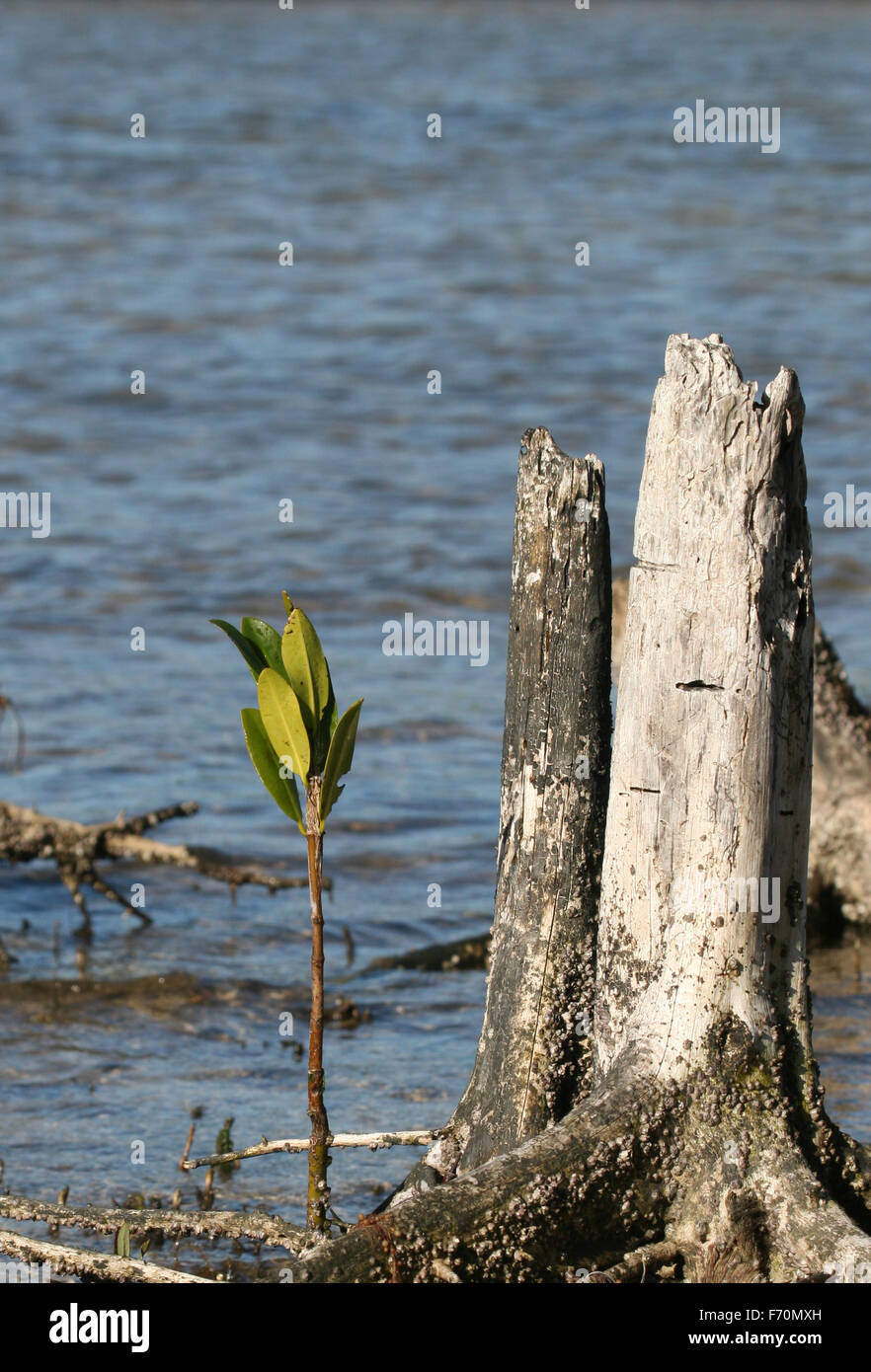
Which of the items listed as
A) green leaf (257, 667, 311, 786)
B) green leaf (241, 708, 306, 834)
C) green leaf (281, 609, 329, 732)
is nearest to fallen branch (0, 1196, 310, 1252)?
green leaf (241, 708, 306, 834)

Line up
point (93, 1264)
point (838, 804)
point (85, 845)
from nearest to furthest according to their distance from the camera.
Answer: point (93, 1264) < point (85, 845) < point (838, 804)

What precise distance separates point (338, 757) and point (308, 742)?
8 cm

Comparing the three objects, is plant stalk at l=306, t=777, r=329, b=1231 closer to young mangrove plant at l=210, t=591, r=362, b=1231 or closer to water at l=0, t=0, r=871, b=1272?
young mangrove plant at l=210, t=591, r=362, b=1231

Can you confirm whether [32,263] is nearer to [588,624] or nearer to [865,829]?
[865,829]

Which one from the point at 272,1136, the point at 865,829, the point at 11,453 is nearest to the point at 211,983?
the point at 272,1136

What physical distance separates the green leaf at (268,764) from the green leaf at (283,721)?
47 mm

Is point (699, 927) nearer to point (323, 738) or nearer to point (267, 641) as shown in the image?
point (323, 738)

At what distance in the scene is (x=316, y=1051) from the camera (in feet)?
14.8

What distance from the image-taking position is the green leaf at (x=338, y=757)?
437cm

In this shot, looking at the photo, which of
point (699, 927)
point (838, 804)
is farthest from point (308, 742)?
point (838, 804)

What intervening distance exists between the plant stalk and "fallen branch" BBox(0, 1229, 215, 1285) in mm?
454

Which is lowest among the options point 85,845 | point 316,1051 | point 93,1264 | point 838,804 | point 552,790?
point 93,1264

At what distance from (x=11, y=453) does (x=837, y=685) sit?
1051 cm
